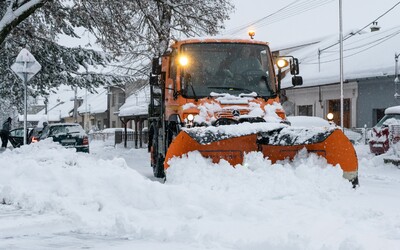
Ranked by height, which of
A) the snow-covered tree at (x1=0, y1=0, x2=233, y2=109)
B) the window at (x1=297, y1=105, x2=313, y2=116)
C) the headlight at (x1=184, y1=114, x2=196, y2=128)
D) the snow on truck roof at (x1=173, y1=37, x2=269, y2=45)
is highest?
the snow-covered tree at (x1=0, y1=0, x2=233, y2=109)

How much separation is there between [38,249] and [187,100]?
4.88m

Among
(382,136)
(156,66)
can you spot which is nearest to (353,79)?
(382,136)

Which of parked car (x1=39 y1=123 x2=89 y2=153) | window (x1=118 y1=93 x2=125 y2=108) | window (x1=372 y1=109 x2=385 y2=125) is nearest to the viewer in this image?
parked car (x1=39 y1=123 x2=89 y2=153)

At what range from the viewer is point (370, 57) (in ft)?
94.1

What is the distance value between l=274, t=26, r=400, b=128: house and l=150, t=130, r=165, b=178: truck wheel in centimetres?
1616

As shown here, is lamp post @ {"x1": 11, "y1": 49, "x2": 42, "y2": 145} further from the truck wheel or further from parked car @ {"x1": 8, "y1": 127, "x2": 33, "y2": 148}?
parked car @ {"x1": 8, "y1": 127, "x2": 33, "y2": 148}

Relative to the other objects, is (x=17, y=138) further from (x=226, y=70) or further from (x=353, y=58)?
(x=226, y=70)

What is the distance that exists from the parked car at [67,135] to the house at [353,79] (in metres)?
12.8

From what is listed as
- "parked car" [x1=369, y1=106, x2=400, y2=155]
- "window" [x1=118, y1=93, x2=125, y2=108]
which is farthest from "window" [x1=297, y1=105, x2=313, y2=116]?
"window" [x1=118, y1=93, x2=125, y2=108]

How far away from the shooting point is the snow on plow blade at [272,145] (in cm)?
804

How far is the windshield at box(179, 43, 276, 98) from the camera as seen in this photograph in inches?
370

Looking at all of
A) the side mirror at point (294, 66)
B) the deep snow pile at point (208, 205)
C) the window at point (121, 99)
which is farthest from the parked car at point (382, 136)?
the window at point (121, 99)

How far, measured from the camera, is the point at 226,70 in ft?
31.2

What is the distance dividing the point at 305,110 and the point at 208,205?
2810 centimetres
